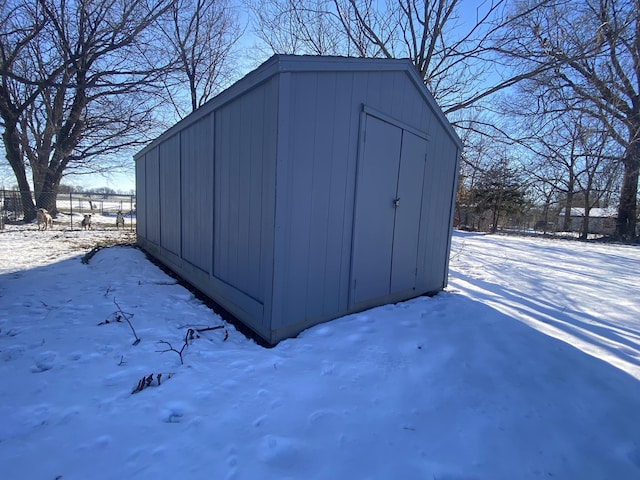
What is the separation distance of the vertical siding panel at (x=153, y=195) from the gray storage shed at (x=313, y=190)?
1999 mm

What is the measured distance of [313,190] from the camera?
276 centimetres

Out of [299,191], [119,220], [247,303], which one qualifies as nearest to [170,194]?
[247,303]

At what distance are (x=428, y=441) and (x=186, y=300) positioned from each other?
3.09 metres

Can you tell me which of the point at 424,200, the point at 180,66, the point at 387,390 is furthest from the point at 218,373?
the point at 180,66

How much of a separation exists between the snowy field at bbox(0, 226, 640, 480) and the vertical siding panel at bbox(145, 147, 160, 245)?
2881 mm

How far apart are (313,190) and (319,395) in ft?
5.45

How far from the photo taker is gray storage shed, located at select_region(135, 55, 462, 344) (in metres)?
2.61

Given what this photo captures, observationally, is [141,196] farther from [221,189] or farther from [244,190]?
[244,190]

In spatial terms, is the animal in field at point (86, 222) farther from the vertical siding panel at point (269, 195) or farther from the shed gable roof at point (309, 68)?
the vertical siding panel at point (269, 195)

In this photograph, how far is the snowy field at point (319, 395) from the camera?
1.42m

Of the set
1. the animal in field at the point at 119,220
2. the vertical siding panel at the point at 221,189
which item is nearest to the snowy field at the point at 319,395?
the vertical siding panel at the point at 221,189

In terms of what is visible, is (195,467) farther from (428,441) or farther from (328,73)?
(328,73)

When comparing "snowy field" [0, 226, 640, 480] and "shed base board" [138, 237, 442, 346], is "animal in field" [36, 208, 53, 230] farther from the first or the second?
"snowy field" [0, 226, 640, 480]

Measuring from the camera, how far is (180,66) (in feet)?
42.8
